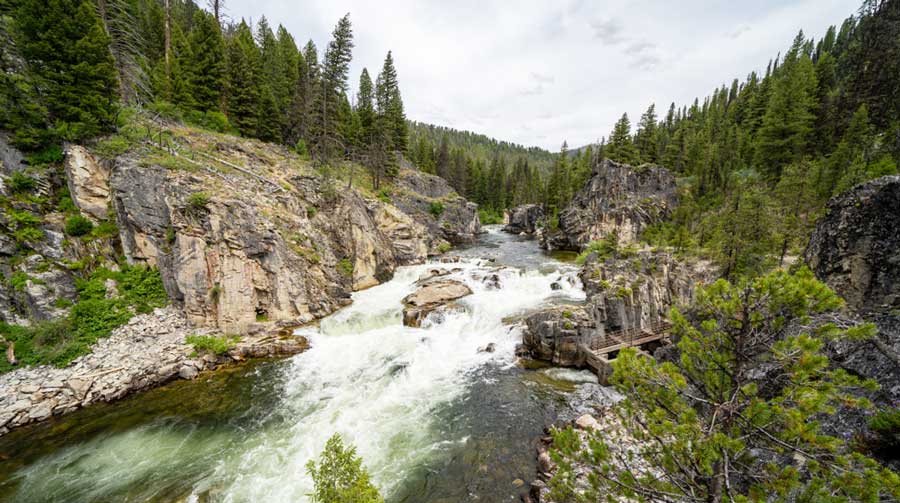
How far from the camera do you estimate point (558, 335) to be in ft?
52.3

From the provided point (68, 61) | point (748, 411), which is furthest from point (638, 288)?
point (68, 61)

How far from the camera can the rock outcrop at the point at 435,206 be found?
47.0m

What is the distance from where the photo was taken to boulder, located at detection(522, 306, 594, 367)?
15789 mm

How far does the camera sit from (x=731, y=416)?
160 inches

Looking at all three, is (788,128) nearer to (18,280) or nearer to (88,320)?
(88,320)

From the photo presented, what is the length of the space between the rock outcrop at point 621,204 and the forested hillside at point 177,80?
3065 cm

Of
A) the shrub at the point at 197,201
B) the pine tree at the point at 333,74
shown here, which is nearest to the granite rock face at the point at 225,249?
the shrub at the point at 197,201

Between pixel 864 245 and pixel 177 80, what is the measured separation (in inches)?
1764

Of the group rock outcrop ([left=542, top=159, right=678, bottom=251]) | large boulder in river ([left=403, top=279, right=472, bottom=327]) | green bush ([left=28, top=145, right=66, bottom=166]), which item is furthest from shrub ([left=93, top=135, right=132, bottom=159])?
rock outcrop ([left=542, top=159, right=678, bottom=251])

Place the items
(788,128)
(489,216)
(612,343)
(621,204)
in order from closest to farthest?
(612,343)
(788,128)
(621,204)
(489,216)

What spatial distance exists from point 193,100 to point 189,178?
→ 54.9 feet

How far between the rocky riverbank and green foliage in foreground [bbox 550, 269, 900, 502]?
16885 mm

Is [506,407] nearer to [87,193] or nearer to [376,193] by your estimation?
[87,193]

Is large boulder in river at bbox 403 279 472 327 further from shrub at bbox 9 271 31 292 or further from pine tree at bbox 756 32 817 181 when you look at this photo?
pine tree at bbox 756 32 817 181
